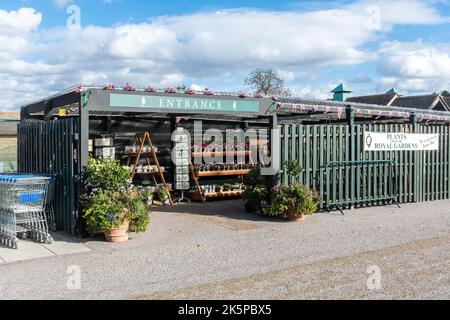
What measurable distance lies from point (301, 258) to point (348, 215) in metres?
4.63

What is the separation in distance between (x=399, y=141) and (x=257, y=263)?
321 inches

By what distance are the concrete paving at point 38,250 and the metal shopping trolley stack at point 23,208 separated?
17 centimetres

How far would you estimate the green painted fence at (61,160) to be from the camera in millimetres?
9773

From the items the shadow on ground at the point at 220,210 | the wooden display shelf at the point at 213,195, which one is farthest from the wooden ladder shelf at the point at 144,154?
the shadow on ground at the point at 220,210

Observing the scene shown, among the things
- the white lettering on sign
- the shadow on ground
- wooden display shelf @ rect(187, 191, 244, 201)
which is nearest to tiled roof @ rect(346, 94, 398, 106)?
wooden display shelf @ rect(187, 191, 244, 201)

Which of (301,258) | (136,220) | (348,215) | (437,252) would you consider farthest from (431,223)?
(136,220)

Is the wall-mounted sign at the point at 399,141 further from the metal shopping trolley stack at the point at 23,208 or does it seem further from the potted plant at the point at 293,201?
the metal shopping trolley stack at the point at 23,208

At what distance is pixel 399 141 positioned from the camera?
14.4m

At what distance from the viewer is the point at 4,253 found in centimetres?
847

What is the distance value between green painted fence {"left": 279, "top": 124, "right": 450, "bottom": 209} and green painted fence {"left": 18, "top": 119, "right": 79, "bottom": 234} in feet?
15.9

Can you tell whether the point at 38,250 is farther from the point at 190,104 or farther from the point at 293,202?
the point at 293,202
